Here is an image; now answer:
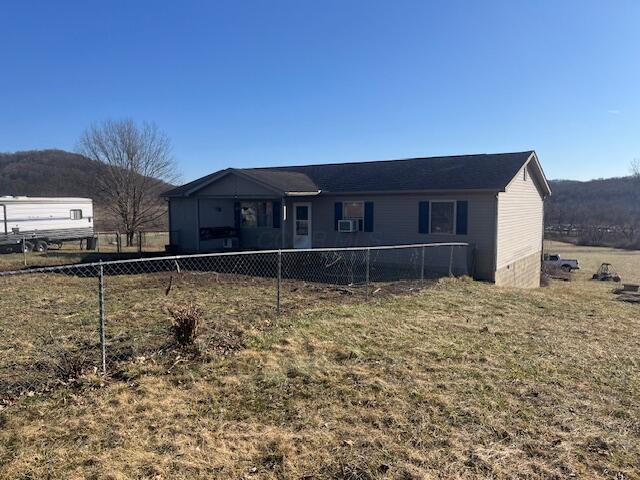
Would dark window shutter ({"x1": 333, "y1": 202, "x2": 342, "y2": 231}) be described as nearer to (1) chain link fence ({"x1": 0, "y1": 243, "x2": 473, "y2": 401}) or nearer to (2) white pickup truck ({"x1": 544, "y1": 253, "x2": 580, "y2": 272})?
(1) chain link fence ({"x1": 0, "y1": 243, "x2": 473, "y2": 401})

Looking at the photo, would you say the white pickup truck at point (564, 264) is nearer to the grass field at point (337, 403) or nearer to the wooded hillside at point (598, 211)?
the grass field at point (337, 403)

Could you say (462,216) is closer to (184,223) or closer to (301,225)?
(301,225)

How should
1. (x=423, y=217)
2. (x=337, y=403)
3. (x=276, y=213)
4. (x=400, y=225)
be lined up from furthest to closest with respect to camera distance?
(x=276, y=213), (x=400, y=225), (x=423, y=217), (x=337, y=403)

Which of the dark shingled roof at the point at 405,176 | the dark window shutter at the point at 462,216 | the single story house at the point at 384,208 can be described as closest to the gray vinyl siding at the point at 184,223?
the single story house at the point at 384,208

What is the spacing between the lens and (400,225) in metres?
15.6

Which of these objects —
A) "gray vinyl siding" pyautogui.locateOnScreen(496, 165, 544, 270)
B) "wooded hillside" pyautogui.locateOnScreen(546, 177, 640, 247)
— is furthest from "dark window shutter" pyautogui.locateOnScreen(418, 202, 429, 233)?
"wooded hillside" pyautogui.locateOnScreen(546, 177, 640, 247)

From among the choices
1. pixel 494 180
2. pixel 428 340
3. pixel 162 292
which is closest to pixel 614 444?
pixel 428 340

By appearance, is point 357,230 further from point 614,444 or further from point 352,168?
point 614,444

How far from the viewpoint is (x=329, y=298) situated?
9.24 metres

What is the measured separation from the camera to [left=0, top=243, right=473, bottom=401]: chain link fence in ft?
17.1

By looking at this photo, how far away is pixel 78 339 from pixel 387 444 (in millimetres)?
4634

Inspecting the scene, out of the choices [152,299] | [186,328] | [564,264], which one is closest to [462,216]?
[152,299]

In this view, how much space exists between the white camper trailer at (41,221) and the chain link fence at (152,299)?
1047 centimetres

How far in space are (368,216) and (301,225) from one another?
9.76ft
